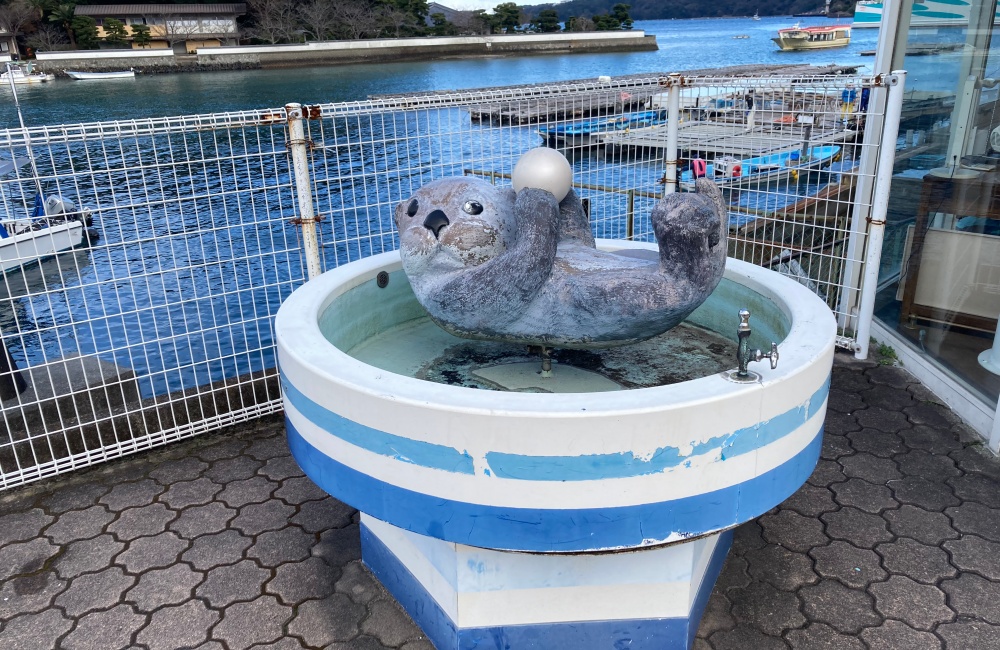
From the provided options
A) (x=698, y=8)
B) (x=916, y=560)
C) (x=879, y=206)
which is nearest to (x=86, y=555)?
(x=916, y=560)

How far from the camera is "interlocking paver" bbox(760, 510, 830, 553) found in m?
3.76

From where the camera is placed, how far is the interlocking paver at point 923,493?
4035 mm

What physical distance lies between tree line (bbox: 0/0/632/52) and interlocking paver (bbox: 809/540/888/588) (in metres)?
69.7

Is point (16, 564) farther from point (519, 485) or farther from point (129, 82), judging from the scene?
point (129, 82)

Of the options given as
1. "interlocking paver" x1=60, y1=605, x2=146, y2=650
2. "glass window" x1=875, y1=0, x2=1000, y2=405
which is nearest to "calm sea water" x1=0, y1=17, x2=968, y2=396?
"glass window" x1=875, y1=0, x2=1000, y2=405

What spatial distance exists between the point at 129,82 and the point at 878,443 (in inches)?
2290

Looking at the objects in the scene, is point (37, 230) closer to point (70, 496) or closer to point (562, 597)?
point (70, 496)

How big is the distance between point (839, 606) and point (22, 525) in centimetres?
423

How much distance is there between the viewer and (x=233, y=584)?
3.57 meters

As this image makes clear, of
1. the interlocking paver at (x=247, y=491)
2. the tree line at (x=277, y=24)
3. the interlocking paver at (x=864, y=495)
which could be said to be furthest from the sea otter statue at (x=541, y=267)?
the tree line at (x=277, y=24)

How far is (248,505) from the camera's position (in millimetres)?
4207

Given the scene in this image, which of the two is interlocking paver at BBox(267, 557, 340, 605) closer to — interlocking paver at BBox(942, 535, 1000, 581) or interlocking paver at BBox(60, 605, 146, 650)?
interlocking paver at BBox(60, 605, 146, 650)

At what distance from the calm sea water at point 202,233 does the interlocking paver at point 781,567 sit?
3.18 meters

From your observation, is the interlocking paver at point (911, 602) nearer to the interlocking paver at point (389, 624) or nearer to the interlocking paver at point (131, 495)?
the interlocking paver at point (389, 624)
